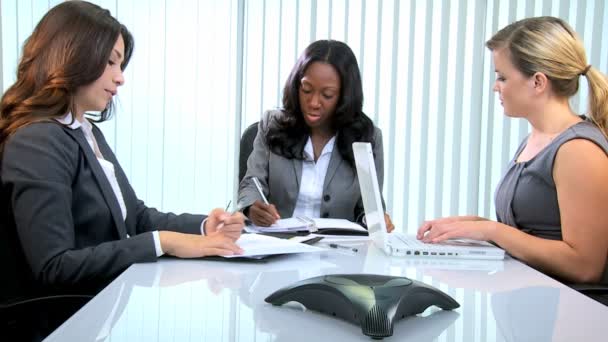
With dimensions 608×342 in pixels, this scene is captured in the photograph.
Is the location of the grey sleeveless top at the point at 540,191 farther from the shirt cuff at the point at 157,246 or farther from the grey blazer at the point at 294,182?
the shirt cuff at the point at 157,246

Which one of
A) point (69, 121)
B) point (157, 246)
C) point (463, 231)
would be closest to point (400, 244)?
point (463, 231)

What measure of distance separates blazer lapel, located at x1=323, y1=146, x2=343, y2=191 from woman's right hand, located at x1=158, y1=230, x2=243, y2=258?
1.11 metres

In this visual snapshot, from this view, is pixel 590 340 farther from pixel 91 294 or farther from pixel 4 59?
pixel 4 59

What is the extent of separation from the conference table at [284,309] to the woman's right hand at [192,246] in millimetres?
21

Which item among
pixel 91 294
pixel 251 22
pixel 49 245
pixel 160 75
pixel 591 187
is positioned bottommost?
pixel 91 294

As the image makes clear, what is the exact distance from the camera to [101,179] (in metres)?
1.58

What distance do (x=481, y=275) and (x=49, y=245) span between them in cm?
94

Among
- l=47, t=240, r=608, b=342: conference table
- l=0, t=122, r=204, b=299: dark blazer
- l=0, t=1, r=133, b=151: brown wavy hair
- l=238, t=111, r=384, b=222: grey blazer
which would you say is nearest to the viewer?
l=47, t=240, r=608, b=342: conference table

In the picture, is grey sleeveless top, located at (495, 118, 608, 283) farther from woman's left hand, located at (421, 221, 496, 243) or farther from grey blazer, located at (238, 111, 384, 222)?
grey blazer, located at (238, 111, 384, 222)

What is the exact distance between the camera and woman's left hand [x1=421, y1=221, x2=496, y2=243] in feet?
5.44

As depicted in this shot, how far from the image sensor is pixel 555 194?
1753 mm

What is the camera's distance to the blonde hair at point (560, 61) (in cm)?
186

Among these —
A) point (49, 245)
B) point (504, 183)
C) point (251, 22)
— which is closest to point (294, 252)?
point (49, 245)

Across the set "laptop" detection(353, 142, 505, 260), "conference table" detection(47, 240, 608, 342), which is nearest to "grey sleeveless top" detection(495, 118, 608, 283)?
"laptop" detection(353, 142, 505, 260)
